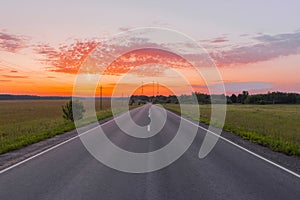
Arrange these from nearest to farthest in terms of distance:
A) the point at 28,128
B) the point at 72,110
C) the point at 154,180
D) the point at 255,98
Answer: the point at 154,180, the point at 28,128, the point at 72,110, the point at 255,98

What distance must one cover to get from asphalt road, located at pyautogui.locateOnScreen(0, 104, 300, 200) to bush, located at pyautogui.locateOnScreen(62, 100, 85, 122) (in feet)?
59.2

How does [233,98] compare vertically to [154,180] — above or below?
above

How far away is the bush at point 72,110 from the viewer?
88.0 ft

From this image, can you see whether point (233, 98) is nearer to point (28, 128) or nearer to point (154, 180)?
point (28, 128)

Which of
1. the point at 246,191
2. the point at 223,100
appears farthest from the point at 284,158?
the point at 223,100

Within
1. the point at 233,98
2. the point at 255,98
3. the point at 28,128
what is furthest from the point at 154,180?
the point at 233,98

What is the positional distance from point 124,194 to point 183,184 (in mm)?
1301

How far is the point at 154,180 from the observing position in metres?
6.40

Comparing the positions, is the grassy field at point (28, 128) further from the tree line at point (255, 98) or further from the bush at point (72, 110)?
the tree line at point (255, 98)

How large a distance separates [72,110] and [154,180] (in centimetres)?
2166

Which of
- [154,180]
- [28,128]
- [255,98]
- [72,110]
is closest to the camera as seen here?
[154,180]

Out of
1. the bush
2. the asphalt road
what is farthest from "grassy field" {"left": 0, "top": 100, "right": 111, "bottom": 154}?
the asphalt road

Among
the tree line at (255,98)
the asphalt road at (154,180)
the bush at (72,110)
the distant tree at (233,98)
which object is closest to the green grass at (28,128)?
the bush at (72,110)

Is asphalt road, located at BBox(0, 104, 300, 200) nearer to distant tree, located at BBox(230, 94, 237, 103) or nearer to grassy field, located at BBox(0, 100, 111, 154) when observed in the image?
grassy field, located at BBox(0, 100, 111, 154)
